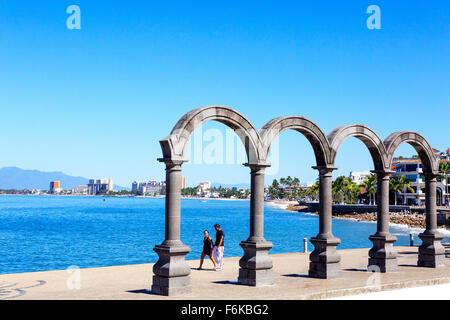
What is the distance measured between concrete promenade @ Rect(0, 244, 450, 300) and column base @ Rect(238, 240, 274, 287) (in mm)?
313

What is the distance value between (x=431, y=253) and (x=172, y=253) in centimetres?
1049

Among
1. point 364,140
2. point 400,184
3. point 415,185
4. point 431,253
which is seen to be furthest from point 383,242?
point 415,185

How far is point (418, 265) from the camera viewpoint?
17828 mm

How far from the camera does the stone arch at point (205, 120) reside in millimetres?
11891

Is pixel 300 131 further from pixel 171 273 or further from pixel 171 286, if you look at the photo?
pixel 171 286

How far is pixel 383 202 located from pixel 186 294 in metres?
8.26

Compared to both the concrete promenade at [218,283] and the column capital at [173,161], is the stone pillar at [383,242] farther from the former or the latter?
the column capital at [173,161]

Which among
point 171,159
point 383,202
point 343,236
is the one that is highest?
point 171,159

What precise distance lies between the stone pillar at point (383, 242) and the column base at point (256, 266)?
4851 millimetres

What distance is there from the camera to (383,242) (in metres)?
16.3

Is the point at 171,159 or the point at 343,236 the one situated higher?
the point at 171,159
